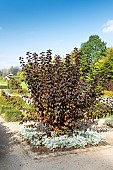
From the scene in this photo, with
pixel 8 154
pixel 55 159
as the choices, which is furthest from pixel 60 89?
pixel 8 154

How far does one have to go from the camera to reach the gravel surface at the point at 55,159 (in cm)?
489

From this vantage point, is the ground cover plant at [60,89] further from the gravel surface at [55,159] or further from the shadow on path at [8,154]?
the shadow on path at [8,154]

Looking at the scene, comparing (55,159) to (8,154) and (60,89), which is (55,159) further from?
(60,89)

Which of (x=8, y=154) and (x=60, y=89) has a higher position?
(x=60, y=89)

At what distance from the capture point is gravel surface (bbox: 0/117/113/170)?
4.89 meters

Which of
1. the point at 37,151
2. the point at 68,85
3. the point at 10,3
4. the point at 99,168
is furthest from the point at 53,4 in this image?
the point at 99,168

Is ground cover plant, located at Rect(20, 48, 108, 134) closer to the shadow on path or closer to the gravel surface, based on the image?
the gravel surface

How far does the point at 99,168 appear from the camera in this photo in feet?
15.9

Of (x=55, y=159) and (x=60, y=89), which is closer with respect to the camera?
(x=55, y=159)

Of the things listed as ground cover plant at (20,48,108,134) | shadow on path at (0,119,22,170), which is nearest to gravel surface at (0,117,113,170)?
shadow on path at (0,119,22,170)

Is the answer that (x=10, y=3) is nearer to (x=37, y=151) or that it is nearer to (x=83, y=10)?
(x=83, y=10)

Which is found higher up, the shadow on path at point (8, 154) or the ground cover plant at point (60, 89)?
the ground cover plant at point (60, 89)

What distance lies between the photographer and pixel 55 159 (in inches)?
208

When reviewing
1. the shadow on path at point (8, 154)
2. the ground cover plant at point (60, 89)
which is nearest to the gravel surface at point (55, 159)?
the shadow on path at point (8, 154)
